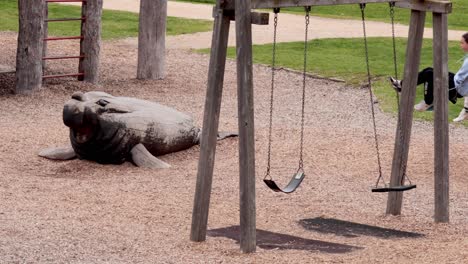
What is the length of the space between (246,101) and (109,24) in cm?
1494

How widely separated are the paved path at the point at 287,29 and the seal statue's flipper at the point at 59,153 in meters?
8.76

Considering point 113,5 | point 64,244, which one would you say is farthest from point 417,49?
point 113,5

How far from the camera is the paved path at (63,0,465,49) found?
21031 millimetres

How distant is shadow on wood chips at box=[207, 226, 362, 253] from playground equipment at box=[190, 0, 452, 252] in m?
0.31

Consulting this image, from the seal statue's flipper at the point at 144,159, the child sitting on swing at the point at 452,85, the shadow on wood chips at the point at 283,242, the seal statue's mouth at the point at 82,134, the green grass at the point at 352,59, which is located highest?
the child sitting on swing at the point at 452,85

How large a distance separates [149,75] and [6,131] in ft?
14.6

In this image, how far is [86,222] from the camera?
873 cm

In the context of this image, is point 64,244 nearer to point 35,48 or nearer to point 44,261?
point 44,261

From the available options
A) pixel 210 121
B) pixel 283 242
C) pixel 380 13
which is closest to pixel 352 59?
pixel 380 13

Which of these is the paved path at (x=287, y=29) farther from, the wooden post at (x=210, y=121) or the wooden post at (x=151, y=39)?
the wooden post at (x=210, y=121)

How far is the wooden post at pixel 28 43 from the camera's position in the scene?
15.1m

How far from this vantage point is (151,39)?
16.8 meters

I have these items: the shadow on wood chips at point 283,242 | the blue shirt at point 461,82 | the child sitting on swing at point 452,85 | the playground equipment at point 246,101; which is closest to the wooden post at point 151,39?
the child sitting on swing at point 452,85

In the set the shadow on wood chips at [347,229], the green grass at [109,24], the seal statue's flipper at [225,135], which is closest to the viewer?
the shadow on wood chips at [347,229]
